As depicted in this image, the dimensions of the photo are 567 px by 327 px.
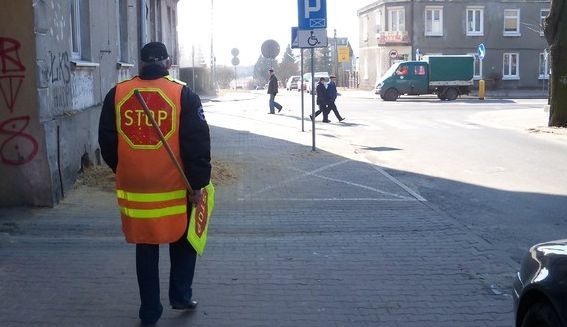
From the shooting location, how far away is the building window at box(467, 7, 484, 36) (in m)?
53.2

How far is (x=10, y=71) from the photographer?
8211 millimetres

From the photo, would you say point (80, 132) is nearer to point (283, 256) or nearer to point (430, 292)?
point (283, 256)

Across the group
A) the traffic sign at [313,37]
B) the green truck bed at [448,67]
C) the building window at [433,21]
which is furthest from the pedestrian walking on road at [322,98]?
→ the building window at [433,21]

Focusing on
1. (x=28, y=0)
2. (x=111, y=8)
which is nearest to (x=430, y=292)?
(x=28, y=0)

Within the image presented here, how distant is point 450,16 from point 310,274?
4955 cm

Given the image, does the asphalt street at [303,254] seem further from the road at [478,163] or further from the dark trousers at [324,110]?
the dark trousers at [324,110]

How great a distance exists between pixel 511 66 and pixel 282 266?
50.9 meters

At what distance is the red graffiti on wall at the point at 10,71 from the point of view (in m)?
8.16

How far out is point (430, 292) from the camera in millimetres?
5793

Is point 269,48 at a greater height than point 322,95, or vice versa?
point 269,48

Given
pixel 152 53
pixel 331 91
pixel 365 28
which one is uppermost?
pixel 365 28

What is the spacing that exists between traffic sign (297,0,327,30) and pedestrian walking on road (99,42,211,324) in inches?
387

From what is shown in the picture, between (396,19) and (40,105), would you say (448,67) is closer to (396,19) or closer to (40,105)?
(396,19)

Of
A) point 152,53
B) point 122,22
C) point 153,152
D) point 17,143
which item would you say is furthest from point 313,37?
point 153,152
